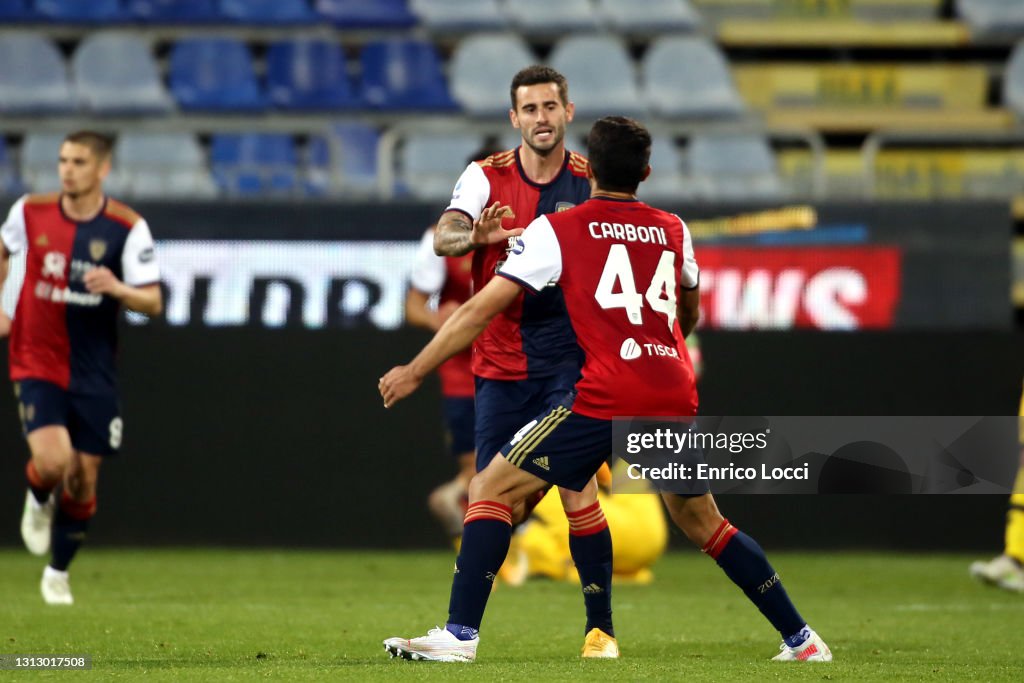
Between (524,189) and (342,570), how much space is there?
17.2 feet

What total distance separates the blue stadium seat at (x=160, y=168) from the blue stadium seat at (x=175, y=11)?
2097 millimetres

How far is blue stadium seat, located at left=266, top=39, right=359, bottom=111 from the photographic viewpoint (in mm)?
17000

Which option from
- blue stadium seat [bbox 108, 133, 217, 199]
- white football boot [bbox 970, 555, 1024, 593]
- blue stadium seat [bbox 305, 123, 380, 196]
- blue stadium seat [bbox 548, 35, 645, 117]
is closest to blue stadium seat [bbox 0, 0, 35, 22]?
blue stadium seat [bbox 108, 133, 217, 199]

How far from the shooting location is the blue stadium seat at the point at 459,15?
59.6 feet

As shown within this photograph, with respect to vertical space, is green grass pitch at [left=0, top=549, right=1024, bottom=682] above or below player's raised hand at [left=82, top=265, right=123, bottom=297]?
below

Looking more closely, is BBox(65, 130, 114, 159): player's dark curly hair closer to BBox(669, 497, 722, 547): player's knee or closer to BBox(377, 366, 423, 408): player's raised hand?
BBox(377, 366, 423, 408): player's raised hand

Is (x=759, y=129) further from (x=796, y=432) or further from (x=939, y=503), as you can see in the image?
(x=796, y=432)

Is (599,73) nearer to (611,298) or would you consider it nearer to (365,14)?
(365,14)

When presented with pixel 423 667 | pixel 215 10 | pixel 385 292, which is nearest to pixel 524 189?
pixel 423 667

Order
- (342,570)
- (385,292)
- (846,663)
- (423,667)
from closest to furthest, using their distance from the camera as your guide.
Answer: (423,667), (846,663), (342,570), (385,292)

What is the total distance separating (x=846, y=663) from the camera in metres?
6.02

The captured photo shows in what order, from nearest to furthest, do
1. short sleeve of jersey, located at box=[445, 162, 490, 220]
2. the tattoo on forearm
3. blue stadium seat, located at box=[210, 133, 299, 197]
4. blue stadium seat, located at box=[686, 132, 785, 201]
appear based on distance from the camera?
the tattoo on forearm → short sleeve of jersey, located at box=[445, 162, 490, 220] → blue stadium seat, located at box=[686, 132, 785, 201] → blue stadium seat, located at box=[210, 133, 299, 197]

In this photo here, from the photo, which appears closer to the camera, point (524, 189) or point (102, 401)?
point (524, 189)

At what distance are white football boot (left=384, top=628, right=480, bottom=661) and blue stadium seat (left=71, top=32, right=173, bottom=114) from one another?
11822mm
